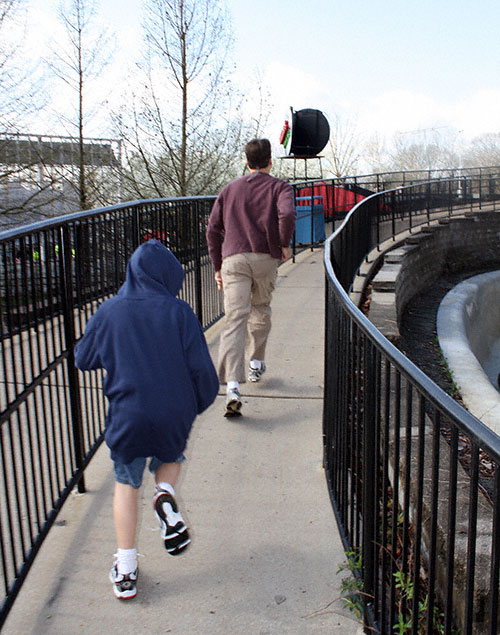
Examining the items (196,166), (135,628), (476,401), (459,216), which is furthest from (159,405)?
(196,166)

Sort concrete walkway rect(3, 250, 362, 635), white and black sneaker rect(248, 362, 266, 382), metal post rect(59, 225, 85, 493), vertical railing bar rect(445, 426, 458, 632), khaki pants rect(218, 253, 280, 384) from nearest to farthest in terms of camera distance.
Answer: vertical railing bar rect(445, 426, 458, 632), concrete walkway rect(3, 250, 362, 635), metal post rect(59, 225, 85, 493), khaki pants rect(218, 253, 280, 384), white and black sneaker rect(248, 362, 266, 382)

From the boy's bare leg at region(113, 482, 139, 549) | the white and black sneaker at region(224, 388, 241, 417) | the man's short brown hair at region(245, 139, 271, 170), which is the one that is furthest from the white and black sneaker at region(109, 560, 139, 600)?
the man's short brown hair at region(245, 139, 271, 170)

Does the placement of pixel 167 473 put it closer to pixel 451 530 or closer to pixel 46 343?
pixel 46 343

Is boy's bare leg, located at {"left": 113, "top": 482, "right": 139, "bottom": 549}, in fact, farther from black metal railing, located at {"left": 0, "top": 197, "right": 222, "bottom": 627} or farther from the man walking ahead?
the man walking ahead

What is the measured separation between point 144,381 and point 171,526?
59 centimetres

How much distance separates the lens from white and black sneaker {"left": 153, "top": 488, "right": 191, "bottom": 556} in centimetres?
256

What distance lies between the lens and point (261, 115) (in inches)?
1038

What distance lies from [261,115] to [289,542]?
2513cm

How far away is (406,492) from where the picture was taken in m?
1.97

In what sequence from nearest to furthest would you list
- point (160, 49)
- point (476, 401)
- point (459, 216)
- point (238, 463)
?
point (238, 463) < point (476, 401) < point (459, 216) < point (160, 49)

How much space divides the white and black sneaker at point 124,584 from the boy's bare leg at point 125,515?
0.35 ft

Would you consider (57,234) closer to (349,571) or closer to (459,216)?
(349,571)

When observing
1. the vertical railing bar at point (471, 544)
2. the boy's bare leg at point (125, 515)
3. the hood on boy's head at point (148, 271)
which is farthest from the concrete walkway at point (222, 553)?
the hood on boy's head at point (148, 271)

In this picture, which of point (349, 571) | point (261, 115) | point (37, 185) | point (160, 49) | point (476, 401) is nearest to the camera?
point (349, 571)
